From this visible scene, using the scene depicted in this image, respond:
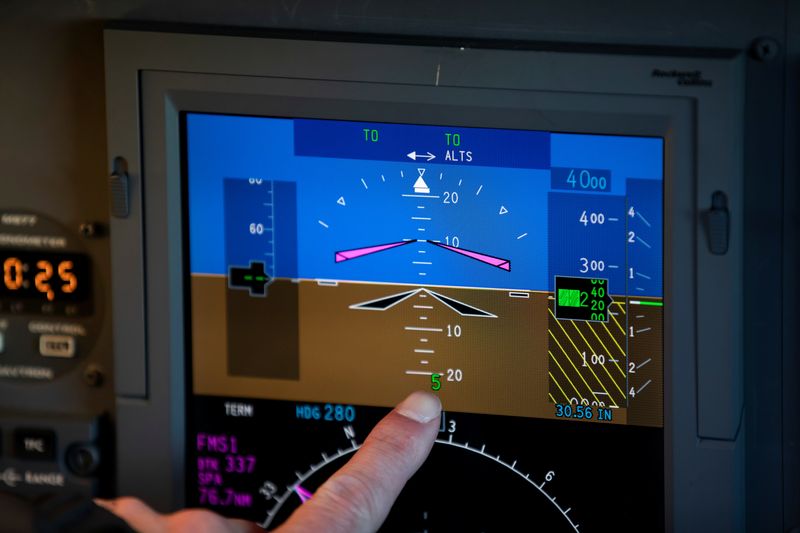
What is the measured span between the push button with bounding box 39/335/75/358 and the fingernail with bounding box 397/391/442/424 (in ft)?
1.87

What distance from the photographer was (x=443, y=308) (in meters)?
1.85

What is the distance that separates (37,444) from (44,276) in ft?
0.86

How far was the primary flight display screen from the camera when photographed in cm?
180

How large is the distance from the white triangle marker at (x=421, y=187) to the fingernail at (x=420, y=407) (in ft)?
0.93

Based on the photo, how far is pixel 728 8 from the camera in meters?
1.76

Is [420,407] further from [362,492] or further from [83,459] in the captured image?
[83,459]

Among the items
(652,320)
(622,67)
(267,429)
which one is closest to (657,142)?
(622,67)

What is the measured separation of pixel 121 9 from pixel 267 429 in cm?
66

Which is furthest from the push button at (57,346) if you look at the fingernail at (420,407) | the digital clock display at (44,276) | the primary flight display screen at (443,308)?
the fingernail at (420,407)

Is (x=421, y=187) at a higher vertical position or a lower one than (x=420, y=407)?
higher

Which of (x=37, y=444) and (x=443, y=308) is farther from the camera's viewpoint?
(x=37, y=444)

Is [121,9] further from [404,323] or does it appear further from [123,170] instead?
[404,323]

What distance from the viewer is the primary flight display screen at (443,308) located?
1801mm

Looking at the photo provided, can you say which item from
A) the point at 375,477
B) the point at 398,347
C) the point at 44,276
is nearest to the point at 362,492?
the point at 375,477
